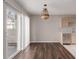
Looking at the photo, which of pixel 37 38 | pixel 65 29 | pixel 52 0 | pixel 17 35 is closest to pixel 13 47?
pixel 17 35

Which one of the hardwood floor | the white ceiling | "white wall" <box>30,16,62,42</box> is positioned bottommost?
the hardwood floor

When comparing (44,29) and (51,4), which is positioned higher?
(51,4)

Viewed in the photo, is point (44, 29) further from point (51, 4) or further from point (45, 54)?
point (45, 54)

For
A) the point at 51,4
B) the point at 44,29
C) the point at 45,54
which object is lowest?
the point at 45,54

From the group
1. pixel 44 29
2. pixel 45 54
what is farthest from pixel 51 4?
pixel 44 29

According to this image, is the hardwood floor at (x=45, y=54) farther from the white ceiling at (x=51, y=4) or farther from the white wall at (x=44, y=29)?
the white wall at (x=44, y=29)

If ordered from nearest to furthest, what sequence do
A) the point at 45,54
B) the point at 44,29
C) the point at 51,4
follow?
the point at 45,54, the point at 51,4, the point at 44,29

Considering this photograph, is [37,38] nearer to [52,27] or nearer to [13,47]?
[52,27]

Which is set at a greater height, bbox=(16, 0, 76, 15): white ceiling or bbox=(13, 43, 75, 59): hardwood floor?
bbox=(16, 0, 76, 15): white ceiling

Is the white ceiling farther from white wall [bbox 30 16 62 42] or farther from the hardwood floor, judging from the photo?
white wall [bbox 30 16 62 42]

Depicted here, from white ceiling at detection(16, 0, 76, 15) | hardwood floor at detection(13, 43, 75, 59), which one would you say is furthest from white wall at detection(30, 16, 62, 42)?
hardwood floor at detection(13, 43, 75, 59)

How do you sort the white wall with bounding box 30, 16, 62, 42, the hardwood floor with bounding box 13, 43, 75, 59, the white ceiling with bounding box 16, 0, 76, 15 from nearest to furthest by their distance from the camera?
the hardwood floor with bounding box 13, 43, 75, 59 < the white ceiling with bounding box 16, 0, 76, 15 < the white wall with bounding box 30, 16, 62, 42

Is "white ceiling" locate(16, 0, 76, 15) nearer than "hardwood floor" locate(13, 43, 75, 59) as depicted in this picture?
No

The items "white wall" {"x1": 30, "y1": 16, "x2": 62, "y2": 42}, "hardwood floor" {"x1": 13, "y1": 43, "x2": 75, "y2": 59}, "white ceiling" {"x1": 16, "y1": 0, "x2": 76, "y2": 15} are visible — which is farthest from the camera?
"white wall" {"x1": 30, "y1": 16, "x2": 62, "y2": 42}
